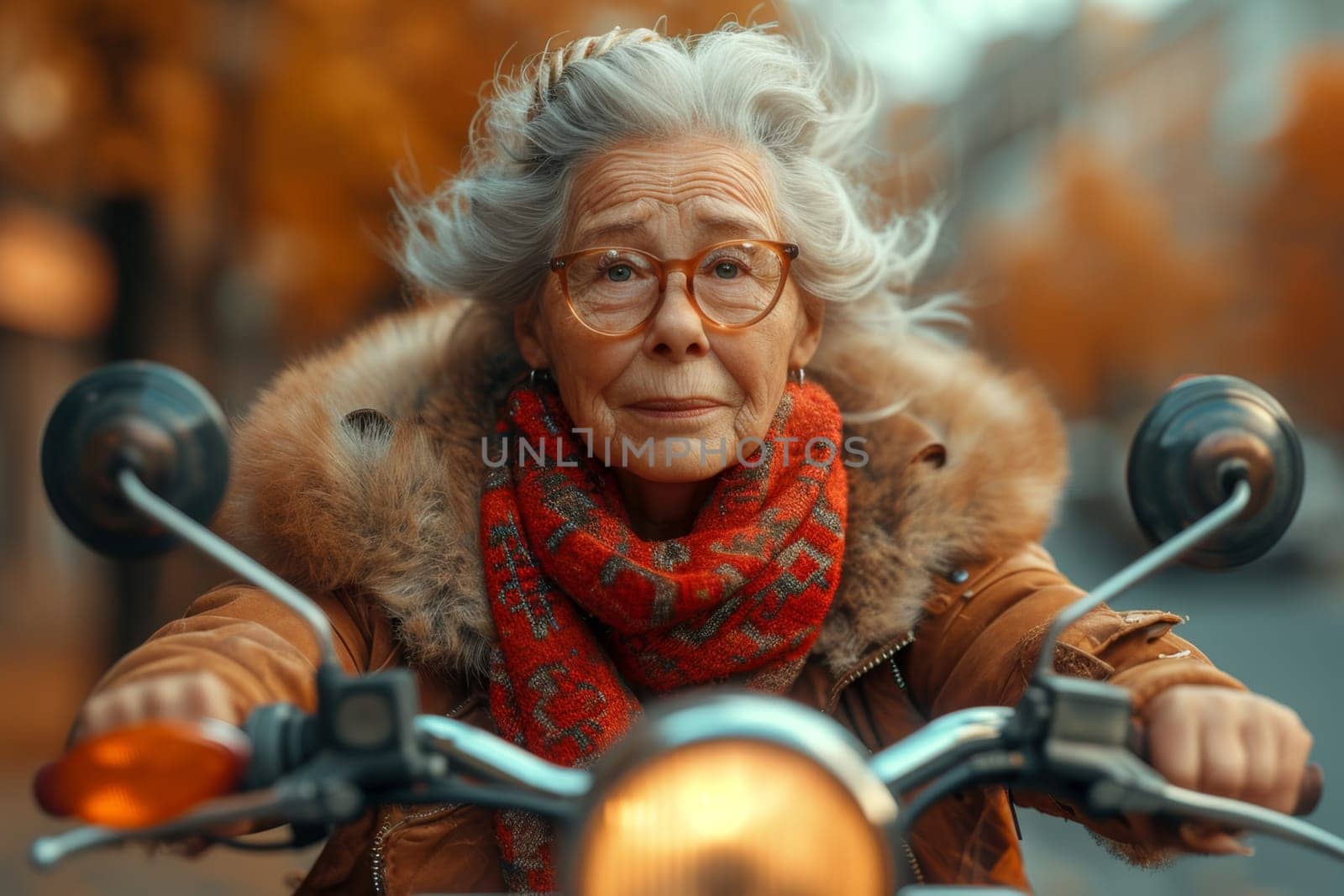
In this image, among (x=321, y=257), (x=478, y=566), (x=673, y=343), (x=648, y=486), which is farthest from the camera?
(x=321, y=257)

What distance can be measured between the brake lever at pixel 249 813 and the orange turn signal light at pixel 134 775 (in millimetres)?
14

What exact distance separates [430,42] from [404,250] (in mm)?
3922

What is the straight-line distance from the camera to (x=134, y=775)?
1.25 metres

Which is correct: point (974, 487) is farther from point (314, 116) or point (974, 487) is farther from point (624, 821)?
point (314, 116)

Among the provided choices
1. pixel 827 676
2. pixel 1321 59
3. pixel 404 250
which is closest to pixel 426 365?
pixel 404 250

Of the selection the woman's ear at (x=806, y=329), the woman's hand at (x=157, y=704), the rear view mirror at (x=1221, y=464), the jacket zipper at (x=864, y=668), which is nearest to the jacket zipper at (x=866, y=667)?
the jacket zipper at (x=864, y=668)

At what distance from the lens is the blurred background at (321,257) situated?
619 centimetres

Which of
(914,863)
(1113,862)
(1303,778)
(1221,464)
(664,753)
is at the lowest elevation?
(1113,862)

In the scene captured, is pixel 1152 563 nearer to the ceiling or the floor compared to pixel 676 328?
nearer to the floor

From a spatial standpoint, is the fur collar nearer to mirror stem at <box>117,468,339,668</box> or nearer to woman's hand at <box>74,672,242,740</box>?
woman's hand at <box>74,672,242,740</box>

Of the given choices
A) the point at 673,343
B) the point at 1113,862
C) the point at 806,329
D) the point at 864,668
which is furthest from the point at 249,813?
the point at 1113,862

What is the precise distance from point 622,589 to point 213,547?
0.90 meters

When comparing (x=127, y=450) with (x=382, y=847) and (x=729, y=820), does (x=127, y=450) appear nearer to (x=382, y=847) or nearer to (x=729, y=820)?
(x=729, y=820)

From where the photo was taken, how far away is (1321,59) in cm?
1730
